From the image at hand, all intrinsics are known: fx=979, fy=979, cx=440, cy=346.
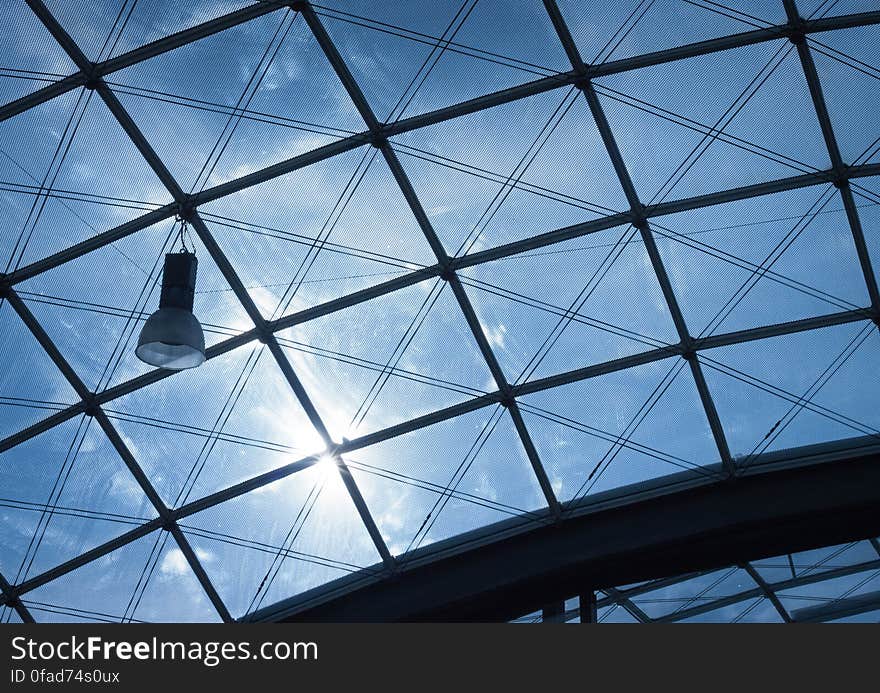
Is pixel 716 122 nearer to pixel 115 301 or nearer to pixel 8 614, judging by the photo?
pixel 115 301

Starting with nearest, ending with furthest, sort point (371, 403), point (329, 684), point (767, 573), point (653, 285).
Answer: point (329, 684) → point (653, 285) → point (371, 403) → point (767, 573)

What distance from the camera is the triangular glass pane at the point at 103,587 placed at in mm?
26266

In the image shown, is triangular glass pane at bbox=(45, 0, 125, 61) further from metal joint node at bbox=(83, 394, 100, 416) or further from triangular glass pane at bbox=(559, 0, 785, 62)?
triangular glass pane at bbox=(559, 0, 785, 62)

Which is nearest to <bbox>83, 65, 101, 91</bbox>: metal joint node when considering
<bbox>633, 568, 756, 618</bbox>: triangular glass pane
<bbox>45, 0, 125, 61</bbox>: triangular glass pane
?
<bbox>45, 0, 125, 61</bbox>: triangular glass pane

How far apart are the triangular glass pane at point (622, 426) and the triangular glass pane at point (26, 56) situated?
13.2 m

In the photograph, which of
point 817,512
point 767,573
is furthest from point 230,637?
point 767,573

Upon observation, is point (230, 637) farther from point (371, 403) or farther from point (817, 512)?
point (817, 512)

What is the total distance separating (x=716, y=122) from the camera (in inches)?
839

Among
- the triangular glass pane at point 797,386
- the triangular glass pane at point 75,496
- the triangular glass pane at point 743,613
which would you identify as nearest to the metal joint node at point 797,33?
the triangular glass pane at point 797,386

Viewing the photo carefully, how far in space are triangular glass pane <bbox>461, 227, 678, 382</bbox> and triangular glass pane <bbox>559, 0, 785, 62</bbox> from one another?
14.7 feet

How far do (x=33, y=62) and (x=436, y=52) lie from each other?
830cm

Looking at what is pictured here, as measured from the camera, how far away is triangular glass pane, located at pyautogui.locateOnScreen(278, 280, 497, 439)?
78.4ft

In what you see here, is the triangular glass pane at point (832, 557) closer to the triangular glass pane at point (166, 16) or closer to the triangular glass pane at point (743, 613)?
the triangular glass pane at point (743, 613)

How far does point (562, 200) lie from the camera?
22.4 meters
